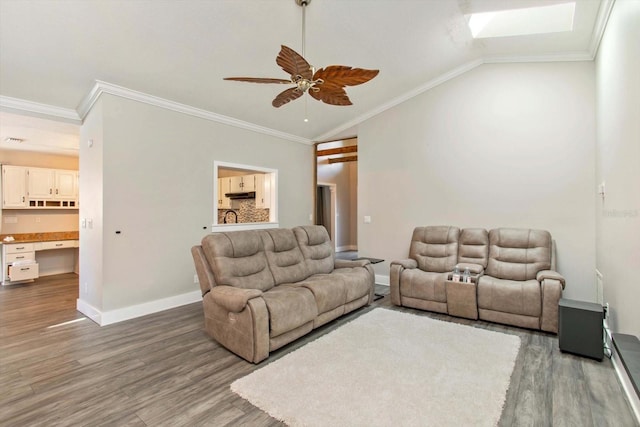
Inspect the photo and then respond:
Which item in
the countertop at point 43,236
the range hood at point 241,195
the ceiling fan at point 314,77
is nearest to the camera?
the ceiling fan at point 314,77

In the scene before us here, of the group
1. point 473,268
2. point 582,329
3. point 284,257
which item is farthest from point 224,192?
point 582,329

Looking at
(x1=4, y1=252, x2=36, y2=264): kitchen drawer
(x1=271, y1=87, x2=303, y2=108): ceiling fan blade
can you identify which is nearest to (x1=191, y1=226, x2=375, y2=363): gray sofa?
(x1=271, y1=87, x2=303, y2=108): ceiling fan blade

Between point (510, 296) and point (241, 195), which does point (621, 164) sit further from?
point (241, 195)

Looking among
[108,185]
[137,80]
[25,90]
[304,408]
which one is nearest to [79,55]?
[137,80]

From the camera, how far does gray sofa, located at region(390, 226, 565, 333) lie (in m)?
→ 3.29

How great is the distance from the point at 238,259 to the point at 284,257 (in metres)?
0.64

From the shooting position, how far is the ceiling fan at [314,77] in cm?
226

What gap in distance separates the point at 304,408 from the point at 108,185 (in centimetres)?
329

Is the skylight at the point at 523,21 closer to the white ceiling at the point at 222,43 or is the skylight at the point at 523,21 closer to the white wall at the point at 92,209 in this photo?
the white ceiling at the point at 222,43

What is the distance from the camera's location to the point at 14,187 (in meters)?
5.96

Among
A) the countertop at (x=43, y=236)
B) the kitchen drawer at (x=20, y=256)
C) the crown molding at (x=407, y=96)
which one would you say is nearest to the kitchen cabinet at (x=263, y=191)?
the crown molding at (x=407, y=96)

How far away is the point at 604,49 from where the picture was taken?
321 centimetres

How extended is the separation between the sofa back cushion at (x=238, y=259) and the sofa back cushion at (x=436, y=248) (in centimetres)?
229

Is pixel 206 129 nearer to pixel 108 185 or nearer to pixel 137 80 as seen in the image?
pixel 137 80
